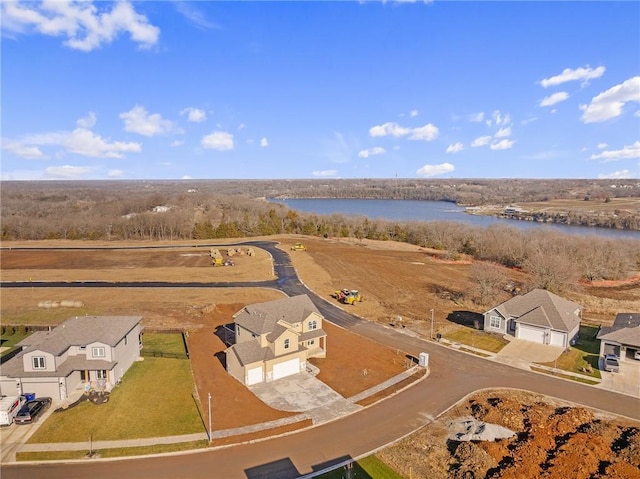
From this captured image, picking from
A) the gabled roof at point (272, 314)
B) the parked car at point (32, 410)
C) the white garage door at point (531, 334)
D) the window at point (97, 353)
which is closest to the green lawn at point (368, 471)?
the gabled roof at point (272, 314)

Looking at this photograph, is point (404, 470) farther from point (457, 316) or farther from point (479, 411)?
point (457, 316)

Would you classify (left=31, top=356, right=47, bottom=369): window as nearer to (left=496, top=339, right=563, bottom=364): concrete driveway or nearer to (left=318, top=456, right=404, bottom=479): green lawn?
(left=318, top=456, right=404, bottom=479): green lawn

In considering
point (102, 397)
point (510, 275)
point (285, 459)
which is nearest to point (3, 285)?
point (102, 397)

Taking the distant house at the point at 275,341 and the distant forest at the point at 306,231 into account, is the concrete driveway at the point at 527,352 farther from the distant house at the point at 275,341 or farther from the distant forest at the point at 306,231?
the distant forest at the point at 306,231

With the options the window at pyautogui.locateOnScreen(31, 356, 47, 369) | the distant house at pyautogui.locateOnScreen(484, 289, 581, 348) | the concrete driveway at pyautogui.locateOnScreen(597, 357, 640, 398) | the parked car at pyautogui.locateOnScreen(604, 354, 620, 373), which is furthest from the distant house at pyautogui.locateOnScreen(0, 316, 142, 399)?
the parked car at pyautogui.locateOnScreen(604, 354, 620, 373)

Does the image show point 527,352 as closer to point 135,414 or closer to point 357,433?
point 357,433
